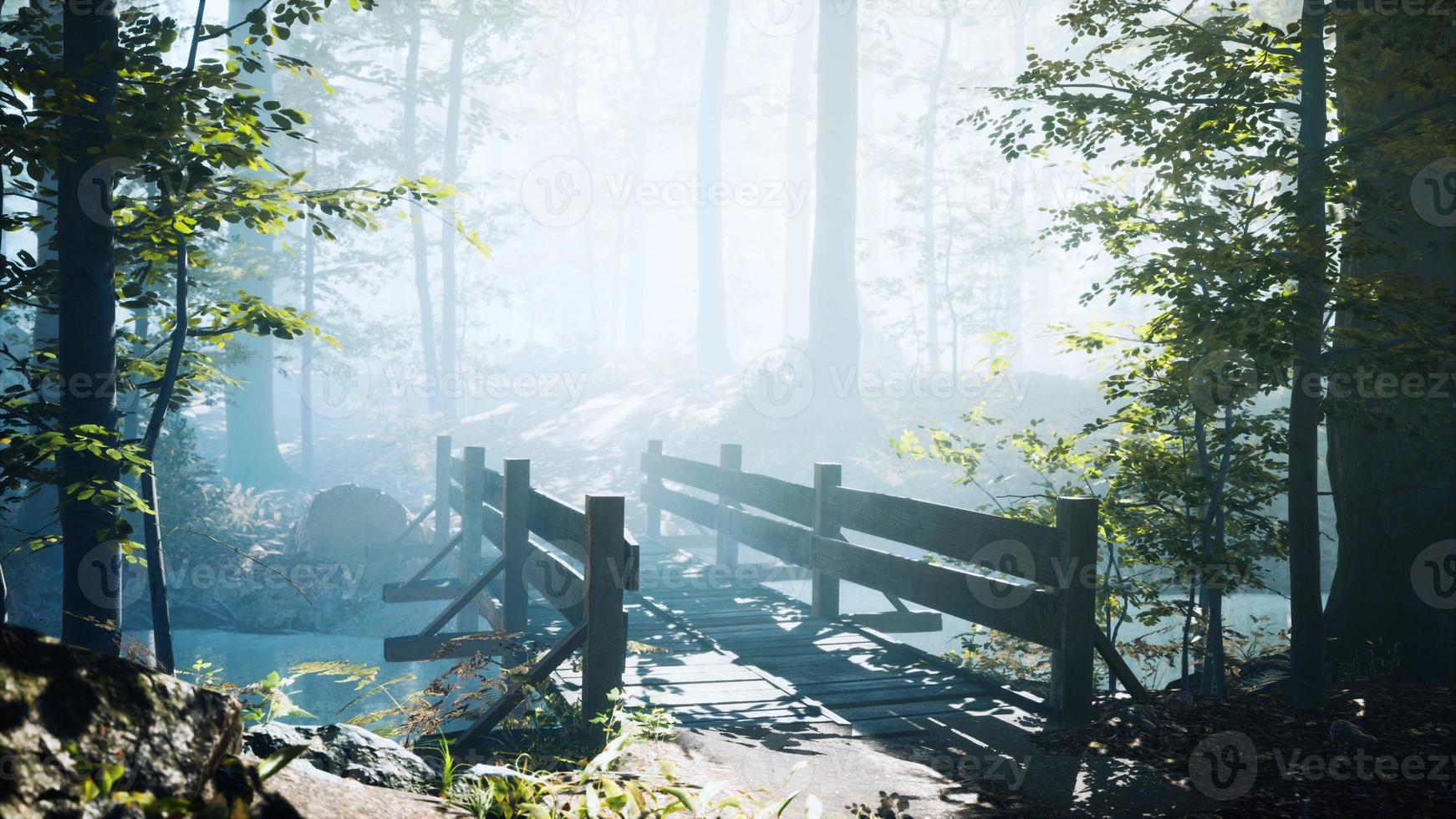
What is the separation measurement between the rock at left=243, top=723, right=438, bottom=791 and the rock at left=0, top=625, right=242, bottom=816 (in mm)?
1083

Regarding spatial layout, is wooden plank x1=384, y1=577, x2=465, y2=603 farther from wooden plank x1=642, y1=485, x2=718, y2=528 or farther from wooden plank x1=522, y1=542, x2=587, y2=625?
wooden plank x1=522, y1=542, x2=587, y2=625

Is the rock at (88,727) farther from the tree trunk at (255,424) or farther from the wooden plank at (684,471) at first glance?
the tree trunk at (255,424)

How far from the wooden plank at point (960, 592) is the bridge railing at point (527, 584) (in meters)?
2.24

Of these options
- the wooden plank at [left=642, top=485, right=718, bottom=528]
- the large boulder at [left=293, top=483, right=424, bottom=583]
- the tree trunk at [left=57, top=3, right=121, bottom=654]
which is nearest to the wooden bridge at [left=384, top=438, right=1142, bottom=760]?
the wooden plank at [left=642, top=485, right=718, bottom=528]

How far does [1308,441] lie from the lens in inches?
227

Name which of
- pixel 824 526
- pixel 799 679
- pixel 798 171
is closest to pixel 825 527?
pixel 824 526

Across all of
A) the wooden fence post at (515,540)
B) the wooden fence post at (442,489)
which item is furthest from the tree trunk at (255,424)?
the wooden fence post at (515,540)

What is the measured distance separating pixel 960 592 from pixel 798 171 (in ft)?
124

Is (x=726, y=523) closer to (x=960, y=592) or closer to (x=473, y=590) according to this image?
(x=473, y=590)

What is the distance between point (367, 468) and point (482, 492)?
2076 centimetres

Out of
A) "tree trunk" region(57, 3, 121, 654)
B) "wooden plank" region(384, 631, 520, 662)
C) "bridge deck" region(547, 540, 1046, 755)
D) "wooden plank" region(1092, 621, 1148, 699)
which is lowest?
"wooden plank" region(384, 631, 520, 662)

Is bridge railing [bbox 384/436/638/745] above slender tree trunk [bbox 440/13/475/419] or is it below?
A: below

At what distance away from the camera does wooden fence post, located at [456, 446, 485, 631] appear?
11.5 m

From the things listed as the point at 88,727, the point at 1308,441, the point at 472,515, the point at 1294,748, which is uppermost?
the point at 1308,441
